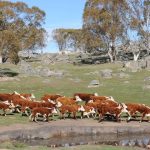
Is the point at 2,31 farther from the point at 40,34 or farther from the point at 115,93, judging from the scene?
the point at 40,34

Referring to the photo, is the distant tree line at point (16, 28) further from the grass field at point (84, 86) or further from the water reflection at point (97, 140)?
the water reflection at point (97, 140)

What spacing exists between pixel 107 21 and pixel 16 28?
1701 centimetres

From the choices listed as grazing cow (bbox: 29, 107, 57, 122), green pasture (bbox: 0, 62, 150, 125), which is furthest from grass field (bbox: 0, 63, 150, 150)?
grazing cow (bbox: 29, 107, 57, 122)

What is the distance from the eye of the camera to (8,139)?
24281 mm

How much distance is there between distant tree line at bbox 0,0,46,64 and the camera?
212ft

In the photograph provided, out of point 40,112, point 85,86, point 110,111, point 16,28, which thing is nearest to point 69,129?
point 40,112

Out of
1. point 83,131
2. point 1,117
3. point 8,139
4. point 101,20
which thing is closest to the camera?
point 8,139

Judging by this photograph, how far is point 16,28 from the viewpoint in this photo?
79.6 m

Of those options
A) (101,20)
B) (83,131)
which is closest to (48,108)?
(83,131)

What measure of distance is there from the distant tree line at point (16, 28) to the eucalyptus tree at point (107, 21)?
38.9ft

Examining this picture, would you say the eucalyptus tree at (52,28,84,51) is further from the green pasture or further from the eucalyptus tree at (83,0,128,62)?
the green pasture

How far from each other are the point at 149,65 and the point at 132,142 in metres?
42.5

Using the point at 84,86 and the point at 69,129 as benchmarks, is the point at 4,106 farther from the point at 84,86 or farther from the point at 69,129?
the point at 84,86

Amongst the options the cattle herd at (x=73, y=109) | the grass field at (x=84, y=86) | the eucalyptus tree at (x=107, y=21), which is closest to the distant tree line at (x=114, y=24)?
the eucalyptus tree at (x=107, y=21)
